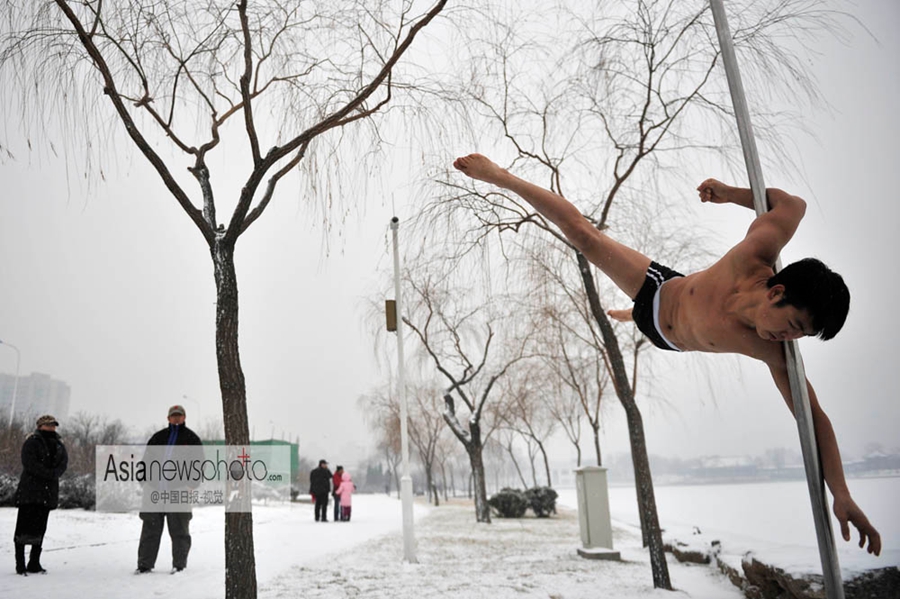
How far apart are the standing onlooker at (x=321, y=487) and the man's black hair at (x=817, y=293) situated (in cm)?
892

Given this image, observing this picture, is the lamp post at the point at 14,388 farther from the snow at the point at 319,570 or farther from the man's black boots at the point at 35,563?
the man's black boots at the point at 35,563

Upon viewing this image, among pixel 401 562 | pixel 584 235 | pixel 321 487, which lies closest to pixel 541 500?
pixel 321 487

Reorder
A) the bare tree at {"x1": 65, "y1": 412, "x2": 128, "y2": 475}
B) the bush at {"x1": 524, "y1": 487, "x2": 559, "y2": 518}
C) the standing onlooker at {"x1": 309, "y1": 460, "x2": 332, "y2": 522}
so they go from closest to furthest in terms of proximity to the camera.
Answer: the bare tree at {"x1": 65, "y1": 412, "x2": 128, "y2": 475}, the standing onlooker at {"x1": 309, "y1": 460, "x2": 332, "y2": 522}, the bush at {"x1": 524, "y1": 487, "x2": 559, "y2": 518}

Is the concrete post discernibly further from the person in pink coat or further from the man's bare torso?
the person in pink coat

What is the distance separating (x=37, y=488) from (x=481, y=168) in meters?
2.82

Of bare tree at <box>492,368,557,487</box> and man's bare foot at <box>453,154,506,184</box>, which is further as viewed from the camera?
bare tree at <box>492,368,557,487</box>

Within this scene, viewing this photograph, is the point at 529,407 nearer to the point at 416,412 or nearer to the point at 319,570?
the point at 416,412

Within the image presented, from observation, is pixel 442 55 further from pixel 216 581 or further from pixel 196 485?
pixel 216 581

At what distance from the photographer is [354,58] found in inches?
150

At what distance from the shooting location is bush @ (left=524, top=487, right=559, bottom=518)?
481 inches

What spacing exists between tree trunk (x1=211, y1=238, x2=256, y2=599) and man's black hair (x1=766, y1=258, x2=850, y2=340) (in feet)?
8.19

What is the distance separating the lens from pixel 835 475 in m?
1.55

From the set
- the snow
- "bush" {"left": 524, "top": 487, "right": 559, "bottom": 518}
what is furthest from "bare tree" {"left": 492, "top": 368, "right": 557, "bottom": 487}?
the snow

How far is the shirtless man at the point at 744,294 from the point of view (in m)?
1.32
